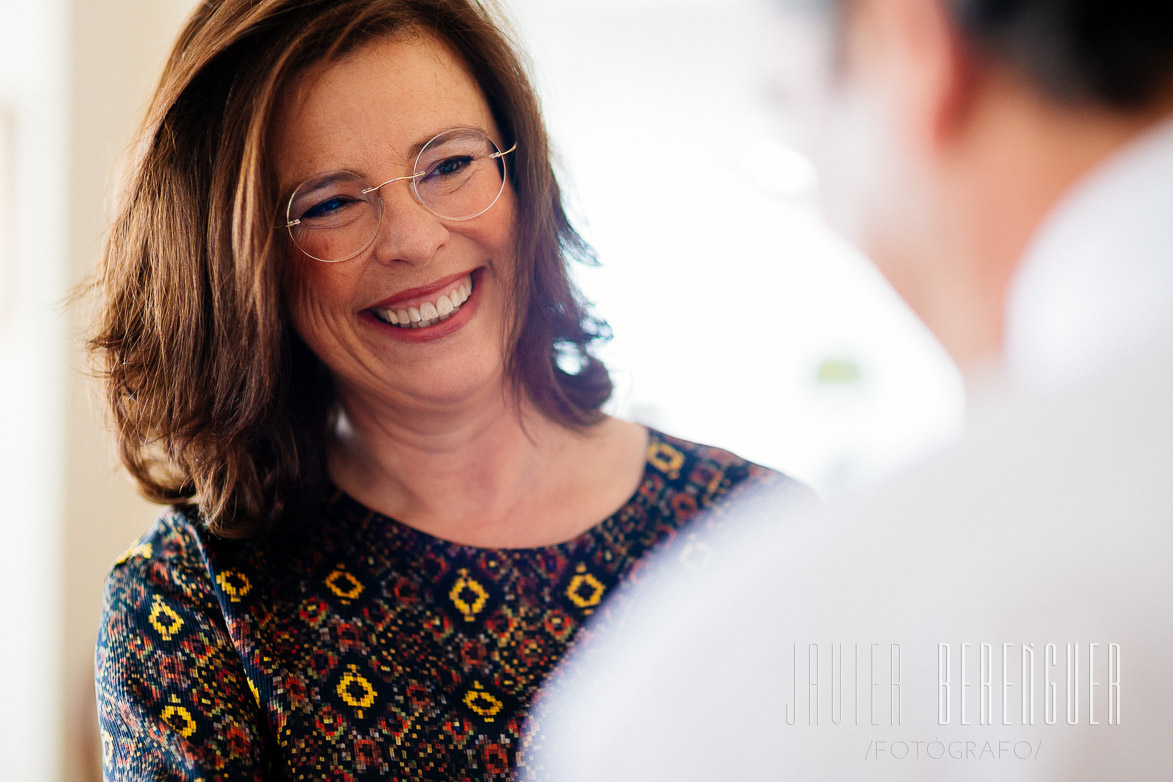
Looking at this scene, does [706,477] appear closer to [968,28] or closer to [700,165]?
[968,28]

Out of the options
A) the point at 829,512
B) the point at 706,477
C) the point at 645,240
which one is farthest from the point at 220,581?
the point at 645,240

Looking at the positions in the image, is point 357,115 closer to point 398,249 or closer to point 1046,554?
point 398,249

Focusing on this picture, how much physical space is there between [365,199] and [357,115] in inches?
3.0

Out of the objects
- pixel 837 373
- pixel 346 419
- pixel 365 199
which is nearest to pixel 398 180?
pixel 365 199

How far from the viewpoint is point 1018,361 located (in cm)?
36

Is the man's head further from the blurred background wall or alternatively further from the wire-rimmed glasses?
the wire-rimmed glasses

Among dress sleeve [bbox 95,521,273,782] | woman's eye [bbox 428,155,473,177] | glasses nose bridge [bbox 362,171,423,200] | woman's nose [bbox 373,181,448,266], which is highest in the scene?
woman's eye [bbox 428,155,473,177]

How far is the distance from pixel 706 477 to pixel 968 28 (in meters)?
0.73

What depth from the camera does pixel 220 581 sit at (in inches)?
35.4

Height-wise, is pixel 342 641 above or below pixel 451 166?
below

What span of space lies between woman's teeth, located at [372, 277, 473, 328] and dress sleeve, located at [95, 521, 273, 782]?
1.02 feet

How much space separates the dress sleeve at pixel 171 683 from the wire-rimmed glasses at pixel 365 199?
0.35 meters

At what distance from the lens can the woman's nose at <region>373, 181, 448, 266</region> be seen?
0.86m

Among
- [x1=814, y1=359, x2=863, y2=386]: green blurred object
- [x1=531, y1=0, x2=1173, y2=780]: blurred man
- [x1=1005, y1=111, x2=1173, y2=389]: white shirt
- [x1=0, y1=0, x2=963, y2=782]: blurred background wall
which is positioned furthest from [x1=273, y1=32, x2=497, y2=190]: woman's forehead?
[x1=814, y1=359, x2=863, y2=386]: green blurred object
